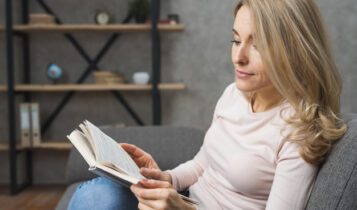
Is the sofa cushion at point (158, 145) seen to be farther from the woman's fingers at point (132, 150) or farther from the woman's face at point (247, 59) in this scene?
the woman's face at point (247, 59)

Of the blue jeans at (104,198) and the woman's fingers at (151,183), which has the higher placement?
the woman's fingers at (151,183)

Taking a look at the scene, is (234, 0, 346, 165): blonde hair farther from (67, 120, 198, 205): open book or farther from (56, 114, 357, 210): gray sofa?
(67, 120, 198, 205): open book

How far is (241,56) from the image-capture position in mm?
799

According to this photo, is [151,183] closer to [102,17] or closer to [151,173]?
[151,173]

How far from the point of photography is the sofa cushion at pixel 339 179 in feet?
2.14

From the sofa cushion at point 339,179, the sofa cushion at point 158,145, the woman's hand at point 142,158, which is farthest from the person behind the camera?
the sofa cushion at point 158,145

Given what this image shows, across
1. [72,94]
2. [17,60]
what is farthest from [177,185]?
[17,60]

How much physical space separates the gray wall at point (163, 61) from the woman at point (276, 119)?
6.18ft

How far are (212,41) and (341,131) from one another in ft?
6.82

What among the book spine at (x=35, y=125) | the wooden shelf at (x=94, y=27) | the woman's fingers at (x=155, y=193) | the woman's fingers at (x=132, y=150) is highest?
the wooden shelf at (x=94, y=27)

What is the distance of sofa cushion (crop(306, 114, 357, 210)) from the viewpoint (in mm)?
652

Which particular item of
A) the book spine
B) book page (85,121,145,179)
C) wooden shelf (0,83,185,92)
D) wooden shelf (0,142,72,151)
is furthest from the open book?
the book spine

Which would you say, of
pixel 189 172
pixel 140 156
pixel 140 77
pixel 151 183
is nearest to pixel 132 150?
pixel 140 156

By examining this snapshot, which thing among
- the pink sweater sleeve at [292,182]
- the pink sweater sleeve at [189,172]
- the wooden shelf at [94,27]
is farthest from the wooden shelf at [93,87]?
the pink sweater sleeve at [292,182]
